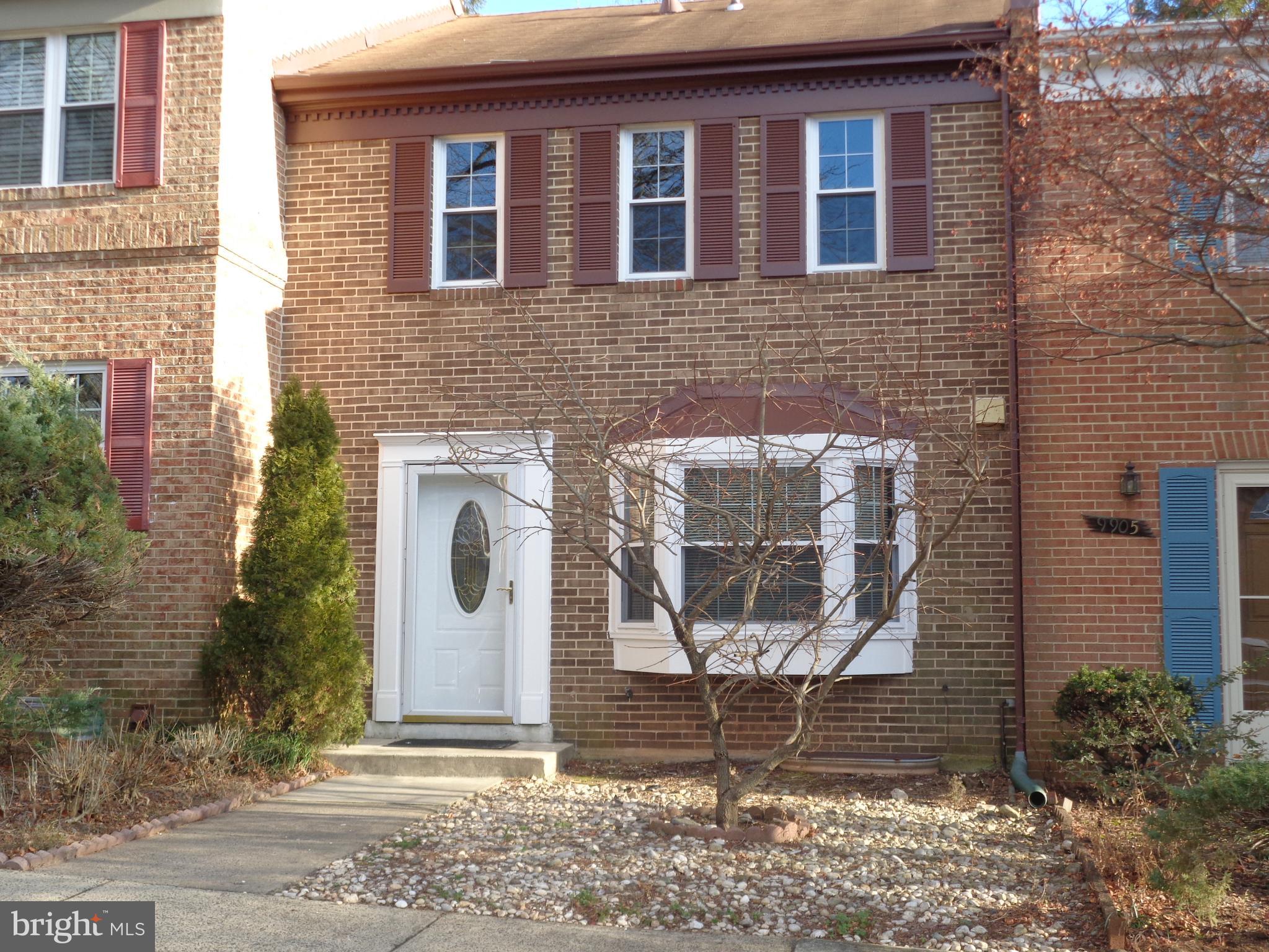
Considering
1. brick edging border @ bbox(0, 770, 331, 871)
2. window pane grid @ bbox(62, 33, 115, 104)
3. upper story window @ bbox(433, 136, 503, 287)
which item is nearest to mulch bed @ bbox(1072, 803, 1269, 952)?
brick edging border @ bbox(0, 770, 331, 871)

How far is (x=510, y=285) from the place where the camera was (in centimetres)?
996

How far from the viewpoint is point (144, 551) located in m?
8.62

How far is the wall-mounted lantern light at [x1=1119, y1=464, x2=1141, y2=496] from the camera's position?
8.73m

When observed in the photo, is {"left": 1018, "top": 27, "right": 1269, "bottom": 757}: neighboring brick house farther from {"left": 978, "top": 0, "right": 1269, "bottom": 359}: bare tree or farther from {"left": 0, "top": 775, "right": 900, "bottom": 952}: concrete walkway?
{"left": 0, "top": 775, "right": 900, "bottom": 952}: concrete walkway

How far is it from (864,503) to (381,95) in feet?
17.7

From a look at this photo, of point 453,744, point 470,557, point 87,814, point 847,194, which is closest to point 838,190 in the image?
point 847,194

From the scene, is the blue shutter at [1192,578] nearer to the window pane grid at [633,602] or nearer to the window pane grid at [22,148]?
the window pane grid at [633,602]

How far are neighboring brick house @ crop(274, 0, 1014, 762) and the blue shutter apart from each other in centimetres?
116

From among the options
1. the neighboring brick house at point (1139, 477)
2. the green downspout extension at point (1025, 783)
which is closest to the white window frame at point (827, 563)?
the neighboring brick house at point (1139, 477)

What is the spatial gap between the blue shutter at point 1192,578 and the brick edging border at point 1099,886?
1837 mm

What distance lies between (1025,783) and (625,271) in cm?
509

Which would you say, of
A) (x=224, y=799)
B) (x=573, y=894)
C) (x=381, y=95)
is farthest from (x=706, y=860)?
(x=381, y=95)

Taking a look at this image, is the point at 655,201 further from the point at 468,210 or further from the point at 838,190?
the point at 468,210

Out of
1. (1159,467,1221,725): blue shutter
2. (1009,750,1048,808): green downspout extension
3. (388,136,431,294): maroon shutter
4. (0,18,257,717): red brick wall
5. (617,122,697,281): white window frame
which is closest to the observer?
(1009,750,1048,808): green downspout extension
